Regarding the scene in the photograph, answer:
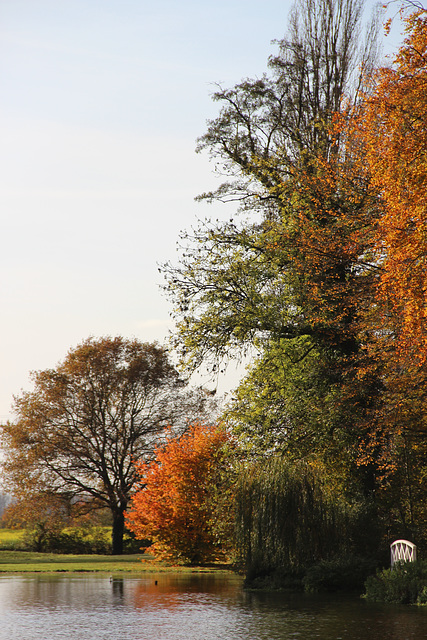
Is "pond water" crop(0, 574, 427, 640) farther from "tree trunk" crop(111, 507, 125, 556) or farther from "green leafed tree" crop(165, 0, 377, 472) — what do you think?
"tree trunk" crop(111, 507, 125, 556)

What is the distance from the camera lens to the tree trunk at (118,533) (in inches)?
1470

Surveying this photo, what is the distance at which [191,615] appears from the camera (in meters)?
13.0

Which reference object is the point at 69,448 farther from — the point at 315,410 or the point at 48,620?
the point at 48,620

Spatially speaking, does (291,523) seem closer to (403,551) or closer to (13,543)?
(403,551)

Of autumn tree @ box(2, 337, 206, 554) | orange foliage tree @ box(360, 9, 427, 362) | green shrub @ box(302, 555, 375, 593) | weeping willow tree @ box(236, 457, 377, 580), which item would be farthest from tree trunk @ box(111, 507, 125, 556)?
orange foliage tree @ box(360, 9, 427, 362)

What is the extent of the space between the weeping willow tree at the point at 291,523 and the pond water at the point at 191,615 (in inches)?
43.3

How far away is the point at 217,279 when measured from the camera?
23344 mm

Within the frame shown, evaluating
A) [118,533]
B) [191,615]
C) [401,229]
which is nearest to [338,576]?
[191,615]

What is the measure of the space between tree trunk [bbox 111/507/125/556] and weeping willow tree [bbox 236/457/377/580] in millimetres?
19628

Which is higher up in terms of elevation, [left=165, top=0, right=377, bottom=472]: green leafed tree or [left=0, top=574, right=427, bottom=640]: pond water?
[left=165, top=0, right=377, bottom=472]: green leafed tree

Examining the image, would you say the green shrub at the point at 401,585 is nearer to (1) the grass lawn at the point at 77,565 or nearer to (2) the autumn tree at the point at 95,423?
(1) the grass lawn at the point at 77,565

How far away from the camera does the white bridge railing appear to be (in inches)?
614

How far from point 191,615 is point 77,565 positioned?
17169 mm

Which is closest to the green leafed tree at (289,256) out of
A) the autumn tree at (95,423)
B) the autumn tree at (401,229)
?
the autumn tree at (401,229)
